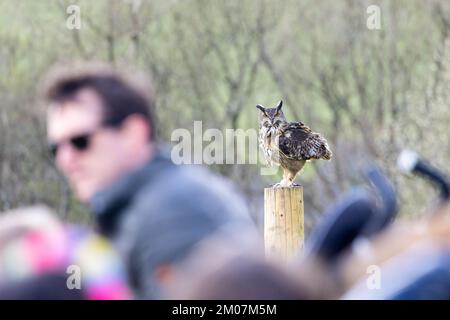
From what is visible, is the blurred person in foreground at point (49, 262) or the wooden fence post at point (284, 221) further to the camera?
the wooden fence post at point (284, 221)

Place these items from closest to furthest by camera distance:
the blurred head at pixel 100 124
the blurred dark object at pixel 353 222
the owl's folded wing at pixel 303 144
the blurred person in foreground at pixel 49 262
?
the blurred person in foreground at pixel 49 262 → the blurred dark object at pixel 353 222 → the blurred head at pixel 100 124 → the owl's folded wing at pixel 303 144

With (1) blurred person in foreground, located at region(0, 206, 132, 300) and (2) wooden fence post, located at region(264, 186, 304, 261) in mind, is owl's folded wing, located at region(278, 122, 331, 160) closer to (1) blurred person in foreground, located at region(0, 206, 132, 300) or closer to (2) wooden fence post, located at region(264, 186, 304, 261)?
(2) wooden fence post, located at region(264, 186, 304, 261)

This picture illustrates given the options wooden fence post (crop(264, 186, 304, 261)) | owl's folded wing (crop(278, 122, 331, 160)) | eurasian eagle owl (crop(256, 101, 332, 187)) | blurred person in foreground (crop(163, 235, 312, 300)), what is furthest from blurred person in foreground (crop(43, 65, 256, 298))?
owl's folded wing (crop(278, 122, 331, 160))

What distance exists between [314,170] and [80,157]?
21.8 meters

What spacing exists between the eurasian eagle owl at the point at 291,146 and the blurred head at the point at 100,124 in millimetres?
5603

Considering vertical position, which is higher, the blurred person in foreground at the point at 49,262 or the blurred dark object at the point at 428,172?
the blurred dark object at the point at 428,172

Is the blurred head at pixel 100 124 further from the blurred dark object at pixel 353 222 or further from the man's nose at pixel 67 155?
the blurred dark object at pixel 353 222

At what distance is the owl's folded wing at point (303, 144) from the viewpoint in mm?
9602

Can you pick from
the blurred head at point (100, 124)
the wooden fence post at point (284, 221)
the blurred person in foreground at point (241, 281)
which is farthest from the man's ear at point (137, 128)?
the wooden fence post at point (284, 221)

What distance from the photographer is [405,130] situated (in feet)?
68.5

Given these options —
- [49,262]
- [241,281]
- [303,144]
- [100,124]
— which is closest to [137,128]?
[100,124]
